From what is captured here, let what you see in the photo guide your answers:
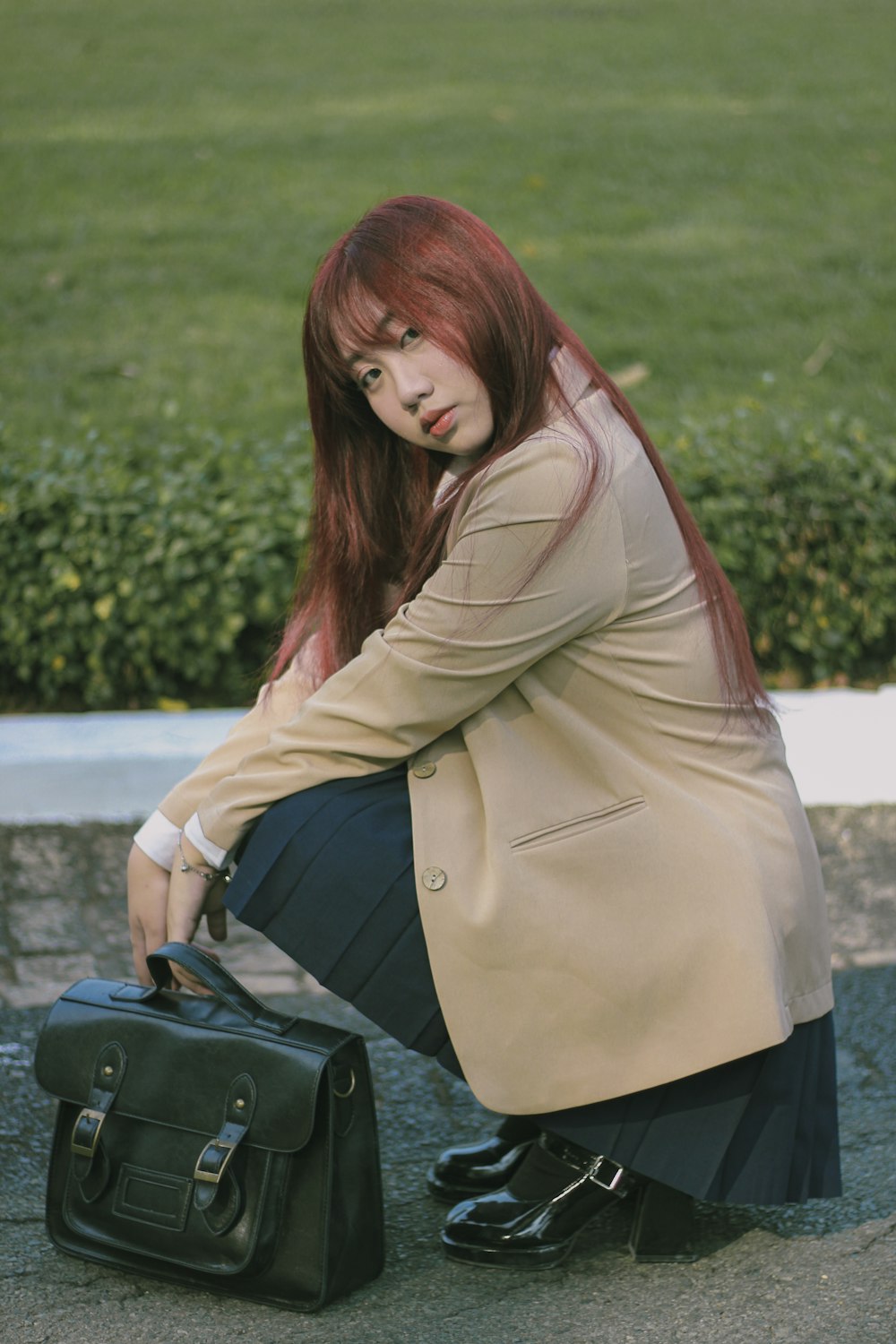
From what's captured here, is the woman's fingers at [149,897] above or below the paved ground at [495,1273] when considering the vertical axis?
above

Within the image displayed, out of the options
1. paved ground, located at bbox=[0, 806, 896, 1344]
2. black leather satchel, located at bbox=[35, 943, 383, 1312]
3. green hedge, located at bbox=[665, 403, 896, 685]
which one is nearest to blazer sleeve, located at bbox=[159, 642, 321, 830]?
black leather satchel, located at bbox=[35, 943, 383, 1312]

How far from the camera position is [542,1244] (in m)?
2.27

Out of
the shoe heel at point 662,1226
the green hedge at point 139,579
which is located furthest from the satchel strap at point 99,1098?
the green hedge at point 139,579

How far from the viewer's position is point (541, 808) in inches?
84.0

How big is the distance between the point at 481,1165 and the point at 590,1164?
263mm

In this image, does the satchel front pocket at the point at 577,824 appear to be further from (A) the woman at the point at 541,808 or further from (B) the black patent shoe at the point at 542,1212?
(B) the black patent shoe at the point at 542,1212

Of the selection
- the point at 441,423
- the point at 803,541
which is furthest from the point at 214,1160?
the point at 803,541

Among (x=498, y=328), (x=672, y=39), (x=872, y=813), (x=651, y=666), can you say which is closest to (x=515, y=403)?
(x=498, y=328)

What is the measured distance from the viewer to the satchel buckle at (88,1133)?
7.09ft

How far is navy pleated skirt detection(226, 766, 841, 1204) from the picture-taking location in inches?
85.6

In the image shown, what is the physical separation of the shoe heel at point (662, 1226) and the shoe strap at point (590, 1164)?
0.14ft

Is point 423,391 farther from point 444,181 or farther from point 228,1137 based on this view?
point 444,181

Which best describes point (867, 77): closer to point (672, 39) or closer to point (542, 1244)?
point (672, 39)

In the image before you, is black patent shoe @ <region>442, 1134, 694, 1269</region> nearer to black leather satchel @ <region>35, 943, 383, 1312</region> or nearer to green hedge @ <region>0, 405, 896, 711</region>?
black leather satchel @ <region>35, 943, 383, 1312</region>
